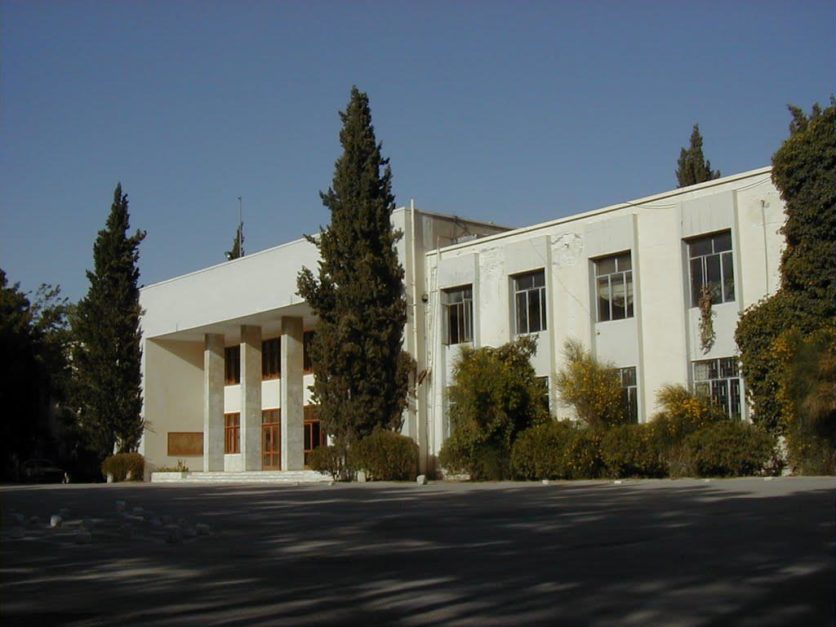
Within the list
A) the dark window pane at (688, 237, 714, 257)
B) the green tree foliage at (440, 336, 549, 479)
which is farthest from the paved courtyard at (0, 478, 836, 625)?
the green tree foliage at (440, 336, 549, 479)

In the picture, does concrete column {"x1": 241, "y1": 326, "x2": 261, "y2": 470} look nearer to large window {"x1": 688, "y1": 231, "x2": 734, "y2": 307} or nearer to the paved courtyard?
large window {"x1": 688, "y1": 231, "x2": 734, "y2": 307}

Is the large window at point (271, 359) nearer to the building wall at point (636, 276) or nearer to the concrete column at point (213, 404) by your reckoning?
the concrete column at point (213, 404)

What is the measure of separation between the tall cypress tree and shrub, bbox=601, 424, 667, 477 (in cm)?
969

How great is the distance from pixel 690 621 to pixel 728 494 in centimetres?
1252

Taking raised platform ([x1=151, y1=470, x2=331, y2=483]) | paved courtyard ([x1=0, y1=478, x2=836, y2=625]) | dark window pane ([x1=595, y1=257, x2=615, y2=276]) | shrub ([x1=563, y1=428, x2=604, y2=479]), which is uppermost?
dark window pane ([x1=595, y1=257, x2=615, y2=276])

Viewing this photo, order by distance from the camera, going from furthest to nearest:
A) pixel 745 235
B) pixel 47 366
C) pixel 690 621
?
pixel 47 366 → pixel 745 235 → pixel 690 621

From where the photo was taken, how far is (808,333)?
2628 centimetres

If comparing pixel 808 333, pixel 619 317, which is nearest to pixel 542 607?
pixel 808 333

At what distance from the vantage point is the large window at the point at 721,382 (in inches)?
1120

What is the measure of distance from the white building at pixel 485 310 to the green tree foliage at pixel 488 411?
4.00 feet

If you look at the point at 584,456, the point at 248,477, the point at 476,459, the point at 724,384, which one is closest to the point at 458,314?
the point at 476,459

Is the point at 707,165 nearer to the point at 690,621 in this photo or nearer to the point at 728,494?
the point at 728,494

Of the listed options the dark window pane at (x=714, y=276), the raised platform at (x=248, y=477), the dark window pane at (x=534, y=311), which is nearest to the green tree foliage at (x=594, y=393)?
the dark window pane at (x=534, y=311)

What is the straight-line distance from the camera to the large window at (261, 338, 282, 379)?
50250mm
